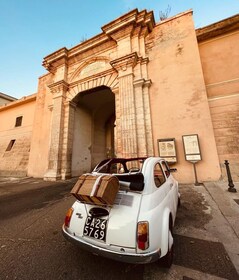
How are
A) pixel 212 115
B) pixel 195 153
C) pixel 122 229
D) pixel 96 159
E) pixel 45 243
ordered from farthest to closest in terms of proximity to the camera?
pixel 96 159 → pixel 212 115 → pixel 195 153 → pixel 45 243 → pixel 122 229

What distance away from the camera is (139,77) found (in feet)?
22.8

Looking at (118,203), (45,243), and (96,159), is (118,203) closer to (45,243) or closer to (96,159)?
(45,243)

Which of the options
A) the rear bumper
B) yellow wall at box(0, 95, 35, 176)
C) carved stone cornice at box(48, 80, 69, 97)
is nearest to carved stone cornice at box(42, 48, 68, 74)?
carved stone cornice at box(48, 80, 69, 97)

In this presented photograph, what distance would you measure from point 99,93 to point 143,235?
1016 cm

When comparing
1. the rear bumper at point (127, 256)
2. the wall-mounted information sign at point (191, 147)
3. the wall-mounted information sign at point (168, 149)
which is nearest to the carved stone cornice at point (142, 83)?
the wall-mounted information sign at point (168, 149)

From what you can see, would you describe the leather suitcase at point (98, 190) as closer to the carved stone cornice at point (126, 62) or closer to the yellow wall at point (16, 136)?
the carved stone cornice at point (126, 62)

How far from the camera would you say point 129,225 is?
1.49 metres

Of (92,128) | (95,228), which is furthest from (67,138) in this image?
(95,228)

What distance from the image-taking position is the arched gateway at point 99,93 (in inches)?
261

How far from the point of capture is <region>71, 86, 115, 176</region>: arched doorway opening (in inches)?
368

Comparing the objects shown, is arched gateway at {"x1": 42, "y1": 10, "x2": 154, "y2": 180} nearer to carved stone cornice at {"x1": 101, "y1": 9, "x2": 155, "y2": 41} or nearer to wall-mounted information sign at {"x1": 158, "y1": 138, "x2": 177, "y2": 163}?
carved stone cornice at {"x1": 101, "y1": 9, "x2": 155, "y2": 41}

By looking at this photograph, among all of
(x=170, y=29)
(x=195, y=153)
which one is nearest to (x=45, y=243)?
(x=195, y=153)

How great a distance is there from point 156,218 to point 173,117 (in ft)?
18.2

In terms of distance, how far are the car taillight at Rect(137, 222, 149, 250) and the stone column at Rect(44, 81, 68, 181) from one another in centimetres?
743
